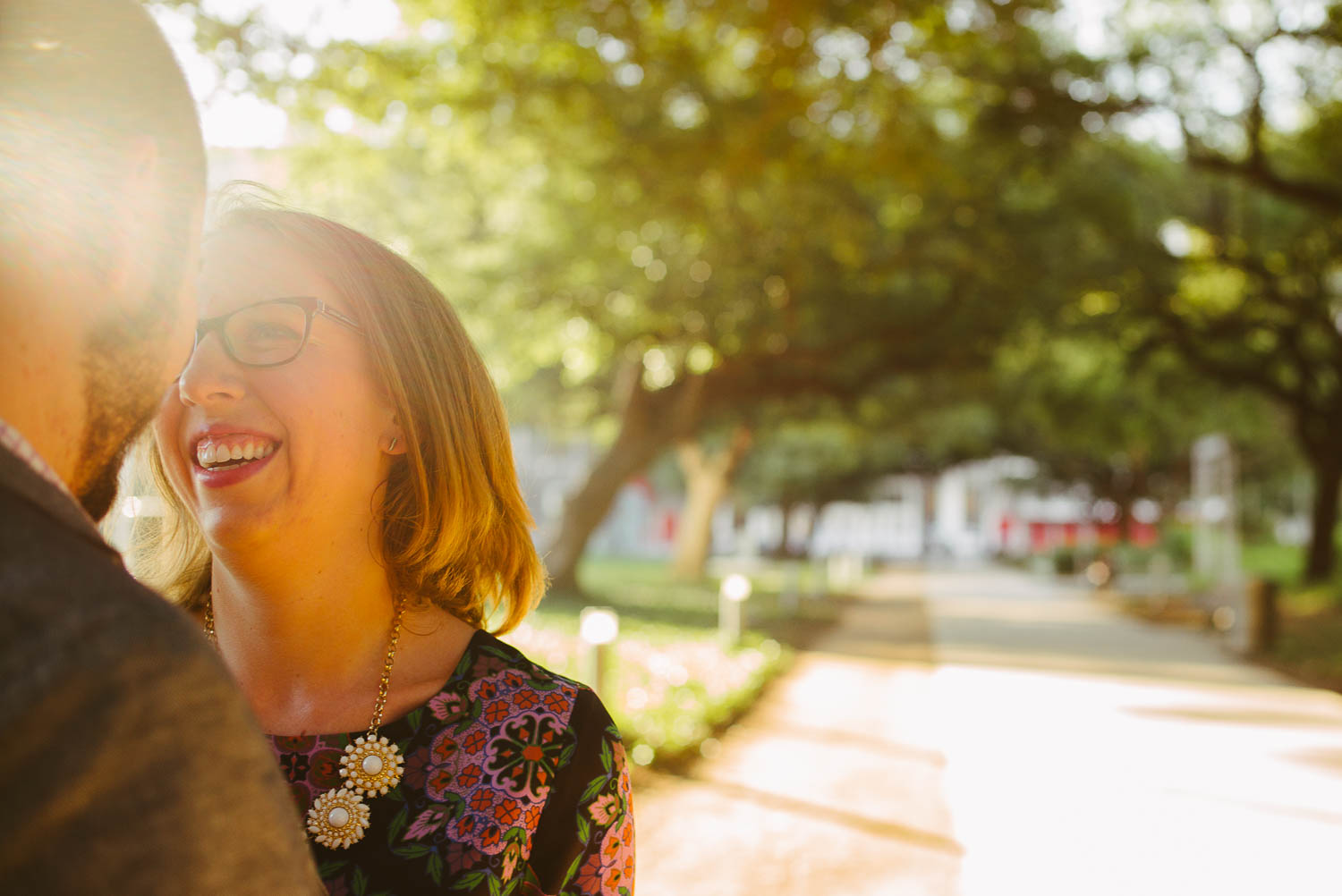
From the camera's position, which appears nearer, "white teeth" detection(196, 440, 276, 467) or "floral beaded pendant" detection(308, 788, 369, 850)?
"floral beaded pendant" detection(308, 788, 369, 850)

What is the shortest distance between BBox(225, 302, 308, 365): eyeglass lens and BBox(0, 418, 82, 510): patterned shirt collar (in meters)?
0.80

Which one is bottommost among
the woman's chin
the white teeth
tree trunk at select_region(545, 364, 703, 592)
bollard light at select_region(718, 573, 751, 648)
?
bollard light at select_region(718, 573, 751, 648)

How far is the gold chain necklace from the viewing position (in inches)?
56.9

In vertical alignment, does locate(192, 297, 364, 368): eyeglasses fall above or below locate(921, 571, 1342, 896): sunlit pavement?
above

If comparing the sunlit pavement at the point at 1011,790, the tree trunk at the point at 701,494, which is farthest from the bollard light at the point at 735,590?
the tree trunk at the point at 701,494

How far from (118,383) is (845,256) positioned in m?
13.8

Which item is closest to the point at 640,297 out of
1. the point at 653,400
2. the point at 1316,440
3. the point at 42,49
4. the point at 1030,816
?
the point at 653,400

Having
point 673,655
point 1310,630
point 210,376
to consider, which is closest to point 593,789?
point 210,376

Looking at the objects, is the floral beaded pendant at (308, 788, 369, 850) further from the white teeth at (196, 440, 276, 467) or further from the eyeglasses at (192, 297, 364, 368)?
the eyeglasses at (192, 297, 364, 368)

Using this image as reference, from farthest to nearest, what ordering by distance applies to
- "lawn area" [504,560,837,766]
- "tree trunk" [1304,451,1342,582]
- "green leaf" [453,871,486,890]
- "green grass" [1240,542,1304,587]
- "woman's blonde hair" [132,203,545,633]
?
"green grass" [1240,542,1304,587]
"tree trunk" [1304,451,1342,582]
"lawn area" [504,560,837,766]
"woman's blonde hair" [132,203,545,633]
"green leaf" [453,871,486,890]

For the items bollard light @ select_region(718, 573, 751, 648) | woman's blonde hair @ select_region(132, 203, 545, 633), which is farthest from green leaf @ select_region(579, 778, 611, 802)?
bollard light @ select_region(718, 573, 751, 648)

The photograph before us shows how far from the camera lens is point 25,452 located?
76 centimetres

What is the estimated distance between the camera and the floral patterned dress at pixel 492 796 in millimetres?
1433

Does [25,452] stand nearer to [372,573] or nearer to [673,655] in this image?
[372,573]
